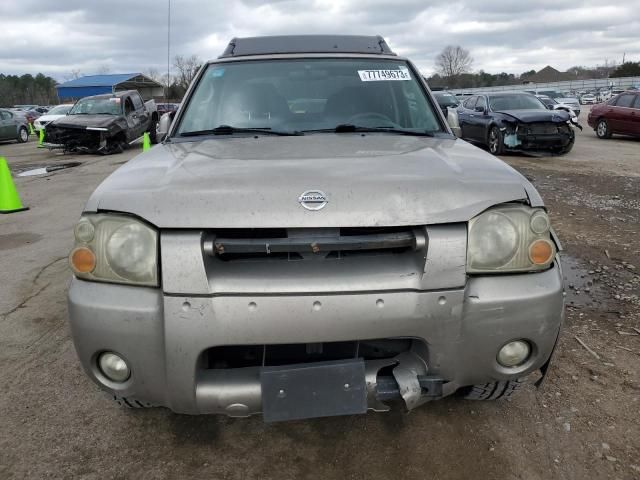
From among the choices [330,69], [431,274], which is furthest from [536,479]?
[330,69]

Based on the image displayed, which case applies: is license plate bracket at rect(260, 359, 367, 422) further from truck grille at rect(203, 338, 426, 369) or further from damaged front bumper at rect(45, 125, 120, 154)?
damaged front bumper at rect(45, 125, 120, 154)

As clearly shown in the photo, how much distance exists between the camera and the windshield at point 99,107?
16.0 m

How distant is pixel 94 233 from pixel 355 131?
1548 mm

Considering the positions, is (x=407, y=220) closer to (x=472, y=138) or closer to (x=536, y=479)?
(x=536, y=479)

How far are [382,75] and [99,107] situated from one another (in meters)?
15.0

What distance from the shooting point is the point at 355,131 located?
9.73 feet

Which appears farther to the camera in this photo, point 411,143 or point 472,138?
point 472,138

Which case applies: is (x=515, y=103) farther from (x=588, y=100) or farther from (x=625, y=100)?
(x=588, y=100)

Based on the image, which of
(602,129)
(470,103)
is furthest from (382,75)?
(602,129)

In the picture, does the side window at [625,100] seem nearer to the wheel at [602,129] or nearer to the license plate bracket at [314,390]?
the wheel at [602,129]

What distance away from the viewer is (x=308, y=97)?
3.20m

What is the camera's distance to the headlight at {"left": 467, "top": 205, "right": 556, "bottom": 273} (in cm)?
196

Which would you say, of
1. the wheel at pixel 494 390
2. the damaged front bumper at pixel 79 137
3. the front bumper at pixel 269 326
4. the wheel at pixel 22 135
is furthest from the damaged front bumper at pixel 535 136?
the wheel at pixel 22 135

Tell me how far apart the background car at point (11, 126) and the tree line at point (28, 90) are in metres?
54.7
